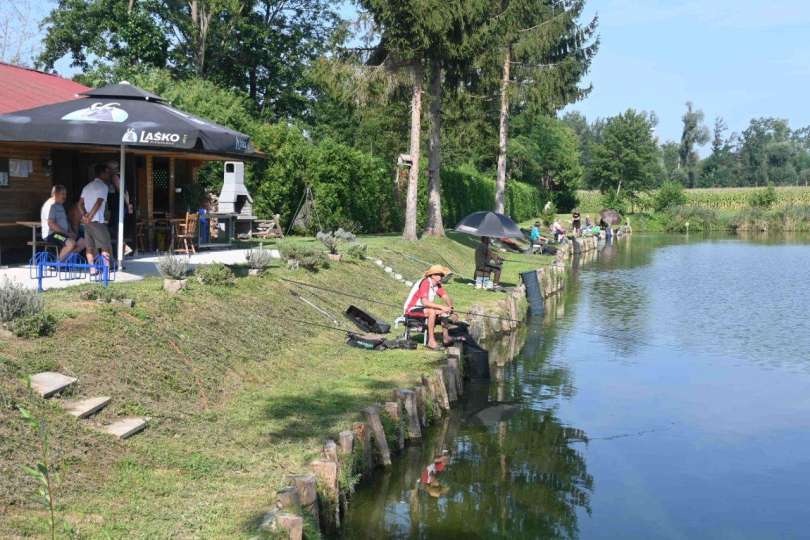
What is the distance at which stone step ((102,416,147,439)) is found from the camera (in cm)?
796

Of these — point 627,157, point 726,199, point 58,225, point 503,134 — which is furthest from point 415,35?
point 726,199

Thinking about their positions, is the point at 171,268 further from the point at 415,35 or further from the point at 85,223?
the point at 415,35

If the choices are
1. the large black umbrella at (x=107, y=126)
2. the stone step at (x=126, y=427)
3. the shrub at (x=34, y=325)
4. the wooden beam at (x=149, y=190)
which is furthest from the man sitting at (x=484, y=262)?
the stone step at (x=126, y=427)

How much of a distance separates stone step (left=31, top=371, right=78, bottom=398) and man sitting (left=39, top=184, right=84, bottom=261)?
17.5ft

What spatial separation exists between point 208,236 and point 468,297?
6.87 metres

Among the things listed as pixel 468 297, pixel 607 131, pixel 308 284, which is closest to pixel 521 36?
pixel 468 297

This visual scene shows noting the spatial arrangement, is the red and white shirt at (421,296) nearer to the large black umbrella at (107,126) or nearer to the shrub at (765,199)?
the large black umbrella at (107,126)

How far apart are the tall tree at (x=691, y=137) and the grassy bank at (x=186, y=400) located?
476 feet

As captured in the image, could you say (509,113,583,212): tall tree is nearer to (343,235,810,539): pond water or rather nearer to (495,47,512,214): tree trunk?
(495,47,512,214): tree trunk

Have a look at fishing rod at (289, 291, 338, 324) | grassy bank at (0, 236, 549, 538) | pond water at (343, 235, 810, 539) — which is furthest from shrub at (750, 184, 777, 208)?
grassy bank at (0, 236, 549, 538)

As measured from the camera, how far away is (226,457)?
327 inches

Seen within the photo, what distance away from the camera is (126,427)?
813cm

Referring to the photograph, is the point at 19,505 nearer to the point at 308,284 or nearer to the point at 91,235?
the point at 91,235

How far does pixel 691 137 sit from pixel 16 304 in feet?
507
